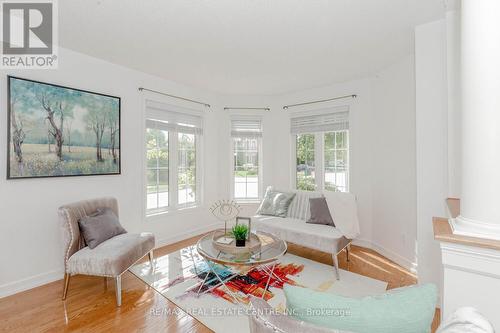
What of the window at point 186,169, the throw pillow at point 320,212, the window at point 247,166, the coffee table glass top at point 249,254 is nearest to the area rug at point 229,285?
the coffee table glass top at point 249,254

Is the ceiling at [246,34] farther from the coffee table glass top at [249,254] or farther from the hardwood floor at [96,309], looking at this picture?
the hardwood floor at [96,309]

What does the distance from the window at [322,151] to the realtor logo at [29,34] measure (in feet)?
11.9

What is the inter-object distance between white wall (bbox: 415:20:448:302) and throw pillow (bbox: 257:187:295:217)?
1.76m

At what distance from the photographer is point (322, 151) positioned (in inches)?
170

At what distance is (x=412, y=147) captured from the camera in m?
2.98

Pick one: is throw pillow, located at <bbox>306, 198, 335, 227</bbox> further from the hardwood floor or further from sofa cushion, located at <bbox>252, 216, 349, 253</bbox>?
the hardwood floor

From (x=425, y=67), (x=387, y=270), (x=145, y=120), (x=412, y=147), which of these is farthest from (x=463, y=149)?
(x=145, y=120)

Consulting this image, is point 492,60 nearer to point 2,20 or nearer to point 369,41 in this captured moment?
point 369,41

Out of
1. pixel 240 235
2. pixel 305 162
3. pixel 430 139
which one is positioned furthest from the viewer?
pixel 305 162

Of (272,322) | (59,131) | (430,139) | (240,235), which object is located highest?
(59,131)

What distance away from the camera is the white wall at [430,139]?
2.23m

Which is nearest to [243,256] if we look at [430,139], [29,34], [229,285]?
[229,285]

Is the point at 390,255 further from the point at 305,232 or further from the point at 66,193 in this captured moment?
the point at 66,193

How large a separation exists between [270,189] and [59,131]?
2.96 meters
